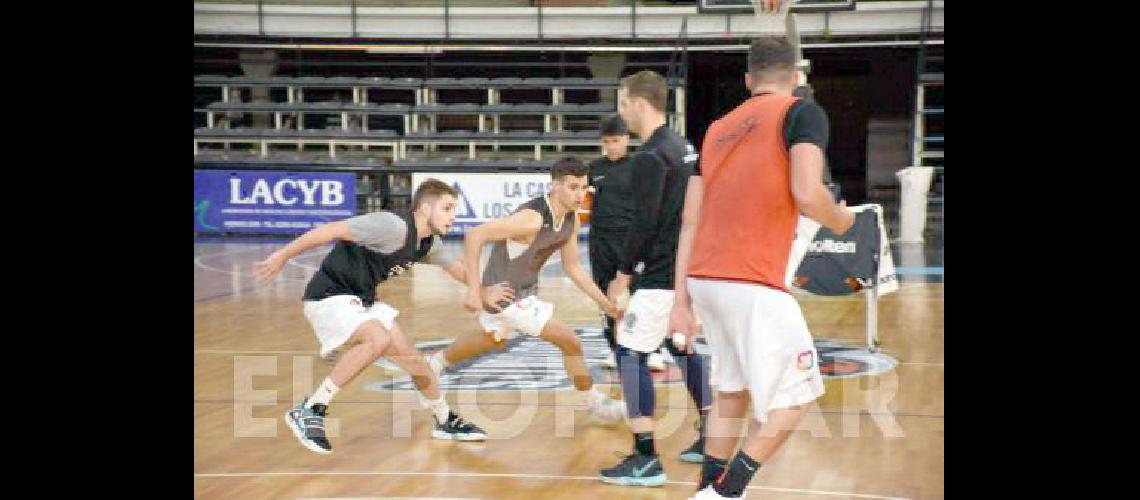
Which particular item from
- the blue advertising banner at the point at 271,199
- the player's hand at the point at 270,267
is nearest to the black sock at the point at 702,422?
the player's hand at the point at 270,267

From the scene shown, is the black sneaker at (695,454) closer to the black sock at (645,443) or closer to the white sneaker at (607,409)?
the black sock at (645,443)

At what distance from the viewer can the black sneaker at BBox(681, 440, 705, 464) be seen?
242 inches

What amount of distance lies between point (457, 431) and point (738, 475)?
7.97 feet

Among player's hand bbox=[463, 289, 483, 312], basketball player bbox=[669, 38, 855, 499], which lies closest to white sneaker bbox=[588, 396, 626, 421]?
player's hand bbox=[463, 289, 483, 312]

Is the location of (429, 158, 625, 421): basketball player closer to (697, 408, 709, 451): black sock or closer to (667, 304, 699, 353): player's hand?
(697, 408, 709, 451): black sock

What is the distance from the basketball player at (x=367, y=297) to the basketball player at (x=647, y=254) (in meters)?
1.12

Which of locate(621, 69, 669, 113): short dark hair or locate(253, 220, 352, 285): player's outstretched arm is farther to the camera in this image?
locate(253, 220, 352, 285): player's outstretched arm

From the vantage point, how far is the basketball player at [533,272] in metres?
6.61

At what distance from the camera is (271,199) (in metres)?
21.0

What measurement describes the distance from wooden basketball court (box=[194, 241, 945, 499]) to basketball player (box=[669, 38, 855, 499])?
1046 mm

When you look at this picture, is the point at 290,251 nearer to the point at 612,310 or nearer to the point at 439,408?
the point at 439,408
